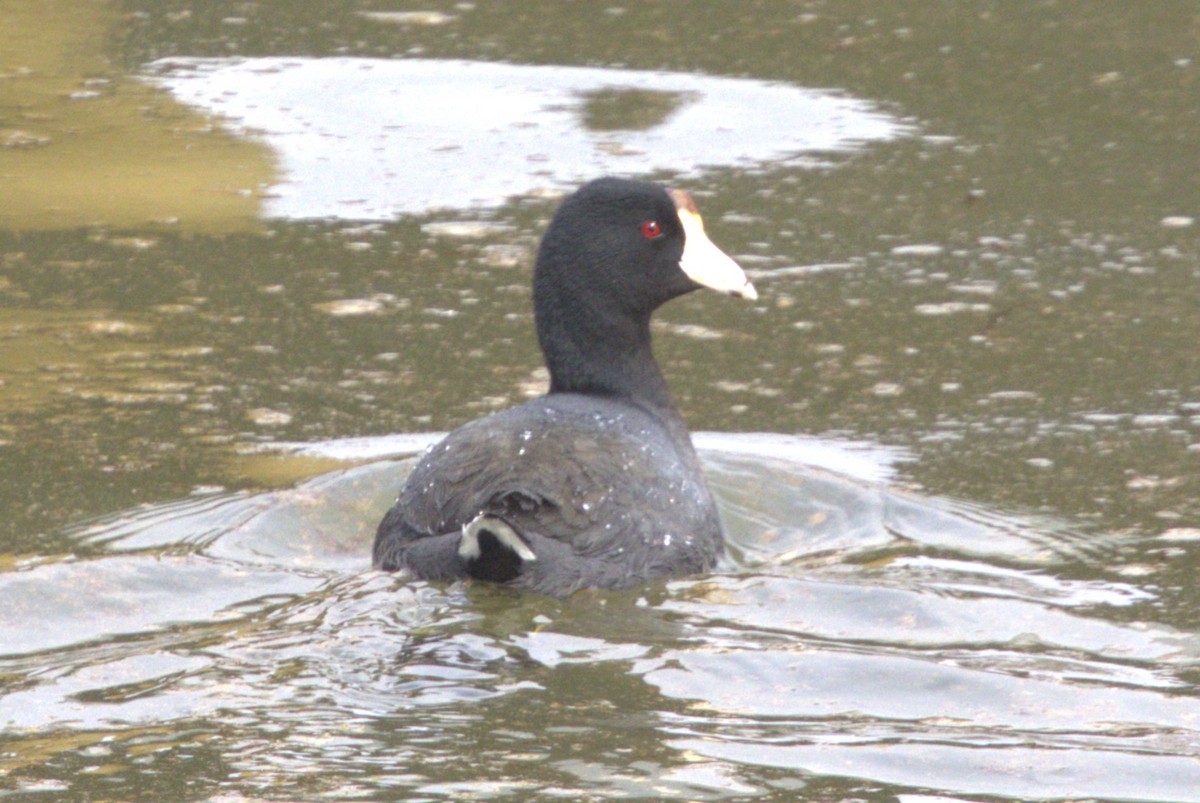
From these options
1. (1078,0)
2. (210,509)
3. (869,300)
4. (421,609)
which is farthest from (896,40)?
(421,609)

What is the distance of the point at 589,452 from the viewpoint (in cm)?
501

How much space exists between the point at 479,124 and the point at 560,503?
14.8 feet

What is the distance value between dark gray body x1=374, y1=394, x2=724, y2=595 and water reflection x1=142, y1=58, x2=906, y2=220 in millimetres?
3144

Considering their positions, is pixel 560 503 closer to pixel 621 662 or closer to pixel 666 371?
pixel 621 662

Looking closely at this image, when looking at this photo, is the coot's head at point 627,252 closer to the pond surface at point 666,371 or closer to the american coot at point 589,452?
the american coot at point 589,452

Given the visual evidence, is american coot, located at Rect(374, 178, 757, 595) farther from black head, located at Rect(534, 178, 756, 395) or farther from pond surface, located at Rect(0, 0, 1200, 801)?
pond surface, located at Rect(0, 0, 1200, 801)

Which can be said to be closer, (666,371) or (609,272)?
(609,272)

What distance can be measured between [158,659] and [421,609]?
614 millimetres

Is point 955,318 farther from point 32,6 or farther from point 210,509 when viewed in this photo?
point 32,6

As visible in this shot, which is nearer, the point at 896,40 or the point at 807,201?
the point at 807,201

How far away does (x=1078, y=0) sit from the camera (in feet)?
34.1

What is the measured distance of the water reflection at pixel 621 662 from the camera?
149 inches

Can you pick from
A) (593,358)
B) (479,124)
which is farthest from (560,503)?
(479,124)

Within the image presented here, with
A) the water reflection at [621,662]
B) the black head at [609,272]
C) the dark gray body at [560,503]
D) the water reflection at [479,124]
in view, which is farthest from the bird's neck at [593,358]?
the water reflection at [479,124]
